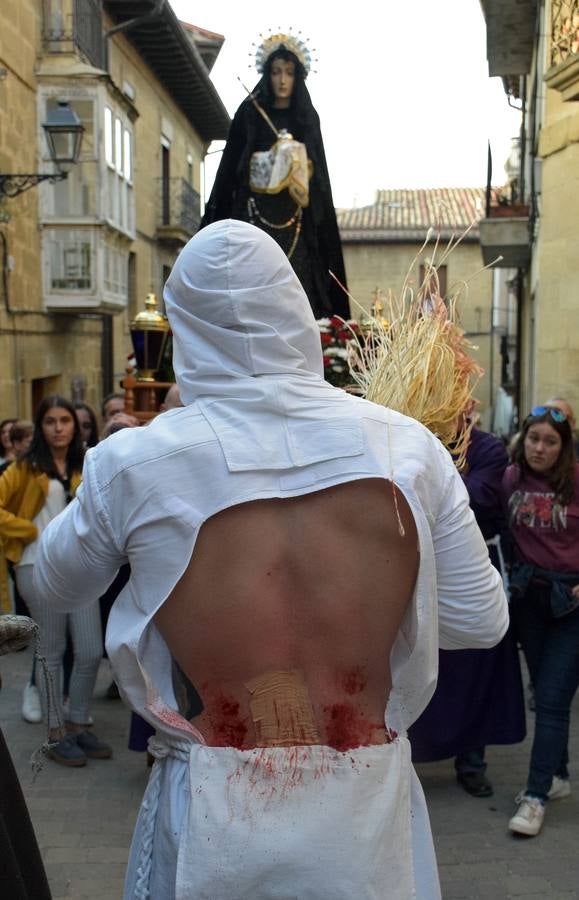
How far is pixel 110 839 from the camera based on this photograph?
4234mm

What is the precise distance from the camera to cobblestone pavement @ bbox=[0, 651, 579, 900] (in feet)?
12.6

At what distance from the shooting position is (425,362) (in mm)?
3059

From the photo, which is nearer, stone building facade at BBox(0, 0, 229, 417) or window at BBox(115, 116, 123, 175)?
stone building facade at BBox(0, 0, 229, 417)

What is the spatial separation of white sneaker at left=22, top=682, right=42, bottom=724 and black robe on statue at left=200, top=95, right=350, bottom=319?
2.82 meters

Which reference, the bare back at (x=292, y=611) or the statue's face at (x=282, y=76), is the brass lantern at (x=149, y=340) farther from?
the bare back at (x=292, y=611)

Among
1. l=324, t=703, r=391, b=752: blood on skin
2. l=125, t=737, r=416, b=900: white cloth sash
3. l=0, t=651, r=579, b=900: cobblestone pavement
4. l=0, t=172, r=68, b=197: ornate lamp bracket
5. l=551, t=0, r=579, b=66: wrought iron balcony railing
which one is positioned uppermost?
l=551, t=0, r=579, b=66: wrought iron balcony railing

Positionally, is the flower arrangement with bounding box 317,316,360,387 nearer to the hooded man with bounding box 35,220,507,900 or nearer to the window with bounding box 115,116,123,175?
the hooded man with bounding box 35,220,507,900

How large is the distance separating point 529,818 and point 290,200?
396 centimetres

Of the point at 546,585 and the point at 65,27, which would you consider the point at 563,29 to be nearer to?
the point at 546,585

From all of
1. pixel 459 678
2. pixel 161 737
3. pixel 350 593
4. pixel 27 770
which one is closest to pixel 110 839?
pixel 27 770

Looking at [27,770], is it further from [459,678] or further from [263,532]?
[263,532]

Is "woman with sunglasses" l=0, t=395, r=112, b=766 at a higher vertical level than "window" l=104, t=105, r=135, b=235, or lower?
lower

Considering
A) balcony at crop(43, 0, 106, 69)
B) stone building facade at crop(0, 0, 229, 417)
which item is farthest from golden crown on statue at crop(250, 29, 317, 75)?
balcony at crop(43, 0, 106, 69)

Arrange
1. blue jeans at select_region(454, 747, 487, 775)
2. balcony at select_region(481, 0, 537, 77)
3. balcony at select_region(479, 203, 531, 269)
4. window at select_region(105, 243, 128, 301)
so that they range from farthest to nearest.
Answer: window at select_region(105, 243, 128, 301)
balcony at select_region(479, 203, 531, 269)
balcony at select_region(481, 0, 537, 77)
blue jeans at select_region(454, 747, 487, 775)
